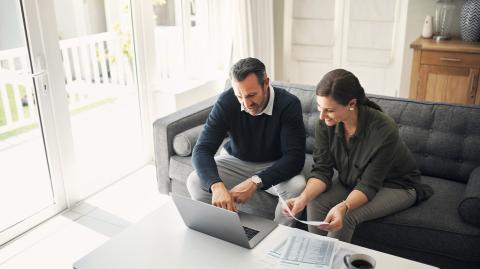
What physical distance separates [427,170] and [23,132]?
284 cm

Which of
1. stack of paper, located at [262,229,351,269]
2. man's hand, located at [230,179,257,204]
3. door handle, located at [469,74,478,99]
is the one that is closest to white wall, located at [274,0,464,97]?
door handle, located at [469,74,478,99]

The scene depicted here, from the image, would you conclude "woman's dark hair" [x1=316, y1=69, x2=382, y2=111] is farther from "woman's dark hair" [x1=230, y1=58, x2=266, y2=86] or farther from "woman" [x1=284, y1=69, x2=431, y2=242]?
"woman's dark hair" [x1=230, y1=58, x2=266, y2=86]

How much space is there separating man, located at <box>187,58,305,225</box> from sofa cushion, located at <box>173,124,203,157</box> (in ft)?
0.80

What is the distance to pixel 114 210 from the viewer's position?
2883 mm

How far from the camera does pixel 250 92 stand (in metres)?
2.02

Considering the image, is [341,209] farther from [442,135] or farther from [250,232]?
[442,135]

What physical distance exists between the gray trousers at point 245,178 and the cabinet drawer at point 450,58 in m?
1.82

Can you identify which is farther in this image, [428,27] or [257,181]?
[428,27]

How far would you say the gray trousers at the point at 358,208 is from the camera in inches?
75.2

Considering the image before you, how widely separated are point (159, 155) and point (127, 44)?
1293 mm

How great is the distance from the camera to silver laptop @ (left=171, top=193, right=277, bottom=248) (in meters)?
1.54

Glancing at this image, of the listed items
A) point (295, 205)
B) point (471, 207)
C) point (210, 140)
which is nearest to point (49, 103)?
point (210, 140)

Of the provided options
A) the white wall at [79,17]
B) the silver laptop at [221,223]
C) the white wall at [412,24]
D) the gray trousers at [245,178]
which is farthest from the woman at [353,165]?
the white wall at [412,24]

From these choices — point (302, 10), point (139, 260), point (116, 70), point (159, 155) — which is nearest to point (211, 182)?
point (139, 260)
